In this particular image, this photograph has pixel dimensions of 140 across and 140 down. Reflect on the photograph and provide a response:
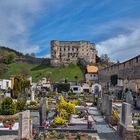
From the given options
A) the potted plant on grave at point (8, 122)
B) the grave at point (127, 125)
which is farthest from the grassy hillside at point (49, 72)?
the grave at point (127, 125)

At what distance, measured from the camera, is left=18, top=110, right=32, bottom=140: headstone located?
14148 millimetres

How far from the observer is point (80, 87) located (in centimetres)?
7112

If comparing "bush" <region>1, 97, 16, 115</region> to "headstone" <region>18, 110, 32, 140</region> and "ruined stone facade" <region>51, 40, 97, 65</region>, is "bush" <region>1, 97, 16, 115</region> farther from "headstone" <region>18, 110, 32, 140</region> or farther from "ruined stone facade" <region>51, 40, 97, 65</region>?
"ruined stone facade" <region>51, 40, 97, 65</region>

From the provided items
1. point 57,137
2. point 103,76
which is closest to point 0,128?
point 57,137

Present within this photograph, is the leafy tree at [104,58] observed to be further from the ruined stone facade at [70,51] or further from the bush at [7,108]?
the bush at [7,108]

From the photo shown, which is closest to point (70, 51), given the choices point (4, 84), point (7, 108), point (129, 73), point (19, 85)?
point (4, 84)

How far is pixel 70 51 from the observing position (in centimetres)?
11775

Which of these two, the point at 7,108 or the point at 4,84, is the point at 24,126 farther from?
the point at 4,84

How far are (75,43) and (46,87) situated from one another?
164 feet

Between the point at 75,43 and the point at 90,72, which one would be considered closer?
the point at 90,72

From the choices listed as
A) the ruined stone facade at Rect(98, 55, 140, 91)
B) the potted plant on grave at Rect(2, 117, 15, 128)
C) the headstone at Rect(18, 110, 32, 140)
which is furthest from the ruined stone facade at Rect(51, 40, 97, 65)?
the headstone at Rect(18, 110, 32, 140)

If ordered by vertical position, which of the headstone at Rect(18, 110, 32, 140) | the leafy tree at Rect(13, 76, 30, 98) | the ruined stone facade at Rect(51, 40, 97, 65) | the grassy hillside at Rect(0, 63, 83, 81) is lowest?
the headstone at Rect(18, 110, 32, 140)

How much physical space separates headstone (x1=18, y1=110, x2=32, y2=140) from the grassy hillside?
77.9 metres

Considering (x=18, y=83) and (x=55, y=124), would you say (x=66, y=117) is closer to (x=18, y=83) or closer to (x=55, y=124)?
(x=55, y=124)
